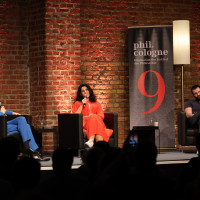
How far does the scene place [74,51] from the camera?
23.9ft

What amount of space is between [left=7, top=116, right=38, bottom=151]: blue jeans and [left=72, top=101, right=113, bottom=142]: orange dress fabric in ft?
2.87

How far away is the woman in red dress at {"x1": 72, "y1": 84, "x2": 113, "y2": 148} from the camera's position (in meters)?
6.57

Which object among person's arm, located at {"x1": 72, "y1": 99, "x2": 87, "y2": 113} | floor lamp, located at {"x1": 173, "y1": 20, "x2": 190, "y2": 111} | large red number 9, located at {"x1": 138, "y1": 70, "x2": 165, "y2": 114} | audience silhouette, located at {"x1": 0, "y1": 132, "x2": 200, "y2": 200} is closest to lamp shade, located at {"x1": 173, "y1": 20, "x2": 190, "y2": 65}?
floor lamp, located at {"x1": 173, "y1": 20, "x2": 190, "y2": 111}

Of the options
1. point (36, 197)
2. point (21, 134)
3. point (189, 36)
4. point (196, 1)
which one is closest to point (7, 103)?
point (21, 134)

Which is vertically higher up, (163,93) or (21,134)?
(163,93)

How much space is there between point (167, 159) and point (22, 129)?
2153mm

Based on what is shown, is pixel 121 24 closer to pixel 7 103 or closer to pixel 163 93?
pixel 163 93

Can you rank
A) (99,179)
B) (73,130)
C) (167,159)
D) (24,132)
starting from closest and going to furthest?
(99,179) → (24,132) → (167,159) → (73,130)

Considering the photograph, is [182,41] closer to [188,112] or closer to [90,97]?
[188,112]

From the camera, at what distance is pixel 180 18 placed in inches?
314

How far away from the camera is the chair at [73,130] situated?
649 centimetres

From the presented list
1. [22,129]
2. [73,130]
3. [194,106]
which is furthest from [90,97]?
[194,106]

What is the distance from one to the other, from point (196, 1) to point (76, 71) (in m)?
2.70

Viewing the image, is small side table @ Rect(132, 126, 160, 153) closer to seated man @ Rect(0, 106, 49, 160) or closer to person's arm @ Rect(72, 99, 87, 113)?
person's arm @ Rect(72, 99, 87, 113)
